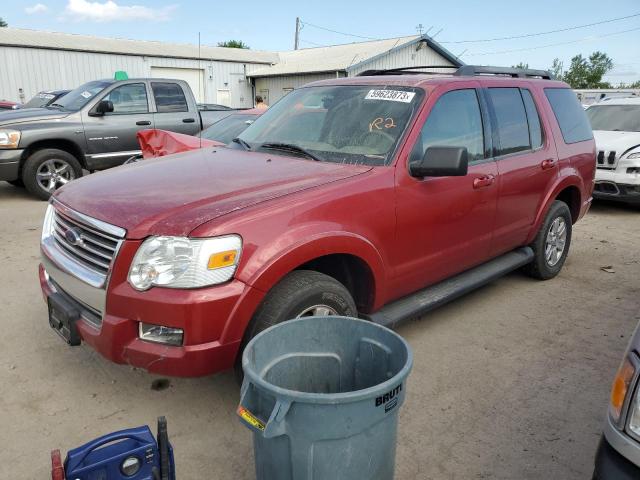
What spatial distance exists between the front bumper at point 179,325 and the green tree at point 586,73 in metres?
52.7

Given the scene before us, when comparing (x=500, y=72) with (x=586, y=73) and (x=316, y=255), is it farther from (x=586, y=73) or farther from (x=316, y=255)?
(x=586, y=73)

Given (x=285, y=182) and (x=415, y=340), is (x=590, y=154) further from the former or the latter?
(x=285, y=182)

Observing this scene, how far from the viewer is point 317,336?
228 centimetres

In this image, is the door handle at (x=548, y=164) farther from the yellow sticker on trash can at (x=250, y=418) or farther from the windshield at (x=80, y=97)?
the windshield at (x=80, y=97)

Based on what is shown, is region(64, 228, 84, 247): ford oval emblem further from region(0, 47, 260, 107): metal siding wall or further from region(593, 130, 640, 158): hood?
region(0, 47, 260, 107): metal siding wall

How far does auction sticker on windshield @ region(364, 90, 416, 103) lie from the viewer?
359cm

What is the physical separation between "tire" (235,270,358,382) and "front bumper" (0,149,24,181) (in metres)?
6.66

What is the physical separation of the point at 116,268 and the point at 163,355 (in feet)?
1.57

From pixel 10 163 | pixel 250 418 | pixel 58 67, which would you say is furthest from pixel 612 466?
pixel 58 67

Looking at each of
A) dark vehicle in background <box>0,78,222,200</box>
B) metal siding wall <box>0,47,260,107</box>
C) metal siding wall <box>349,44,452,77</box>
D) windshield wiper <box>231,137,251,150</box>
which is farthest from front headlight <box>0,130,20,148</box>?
metal siding wall <box>349,44,452,77</box>

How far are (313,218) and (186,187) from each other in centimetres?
75

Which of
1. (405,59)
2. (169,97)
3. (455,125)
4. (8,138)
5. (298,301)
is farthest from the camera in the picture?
(405,59)

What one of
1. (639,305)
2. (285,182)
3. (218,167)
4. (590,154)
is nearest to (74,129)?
(218,167)

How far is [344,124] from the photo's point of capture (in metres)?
3.65
